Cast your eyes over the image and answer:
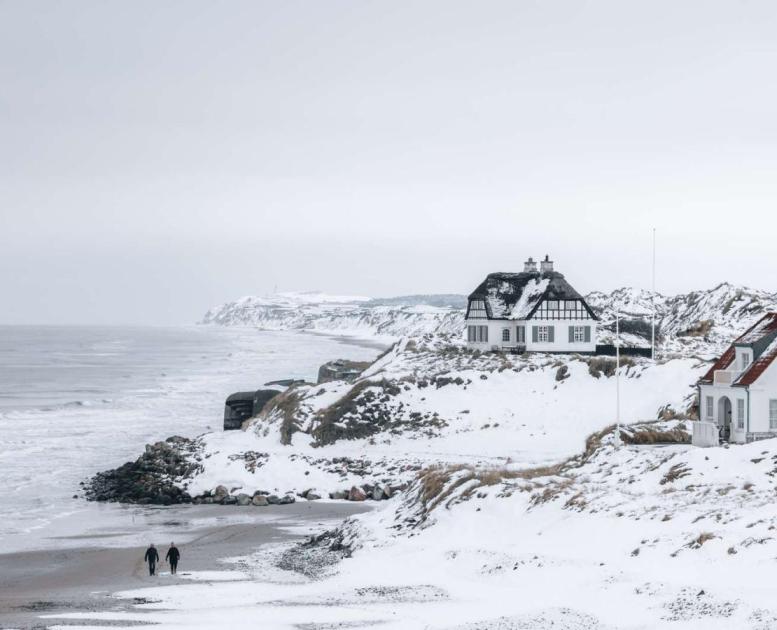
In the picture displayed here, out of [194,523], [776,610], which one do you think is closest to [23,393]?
[194,523]

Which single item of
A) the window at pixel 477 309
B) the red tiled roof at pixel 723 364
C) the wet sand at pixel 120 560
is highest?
the window at pixel 477 309

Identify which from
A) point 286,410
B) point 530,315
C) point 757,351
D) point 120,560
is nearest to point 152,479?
point 286,410

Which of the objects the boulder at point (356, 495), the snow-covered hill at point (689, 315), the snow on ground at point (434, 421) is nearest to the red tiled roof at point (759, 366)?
the snow on ground at point (434, 421)

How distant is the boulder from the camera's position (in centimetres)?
4525

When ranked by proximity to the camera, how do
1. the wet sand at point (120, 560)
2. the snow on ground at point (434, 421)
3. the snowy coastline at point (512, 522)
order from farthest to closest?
the snow on ground at point (434, 421), the wet sand at point (120, 560), the snowy coastline at point (512, 522)

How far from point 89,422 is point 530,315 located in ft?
109

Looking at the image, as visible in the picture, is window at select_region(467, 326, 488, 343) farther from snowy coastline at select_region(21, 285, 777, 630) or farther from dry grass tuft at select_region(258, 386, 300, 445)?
snowy coastline at select_region(21, 285, 777, 630)

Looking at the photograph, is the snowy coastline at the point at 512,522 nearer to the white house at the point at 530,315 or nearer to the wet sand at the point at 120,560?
the wet sand at the point at 120,560

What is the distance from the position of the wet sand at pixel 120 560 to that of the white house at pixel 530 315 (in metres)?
30.3

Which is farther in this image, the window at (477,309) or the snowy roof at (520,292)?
the window at (477,309)

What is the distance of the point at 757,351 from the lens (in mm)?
36969

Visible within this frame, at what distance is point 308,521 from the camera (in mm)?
40688

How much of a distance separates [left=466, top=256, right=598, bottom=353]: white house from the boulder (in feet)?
89.8

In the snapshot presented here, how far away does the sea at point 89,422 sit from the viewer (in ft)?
135
